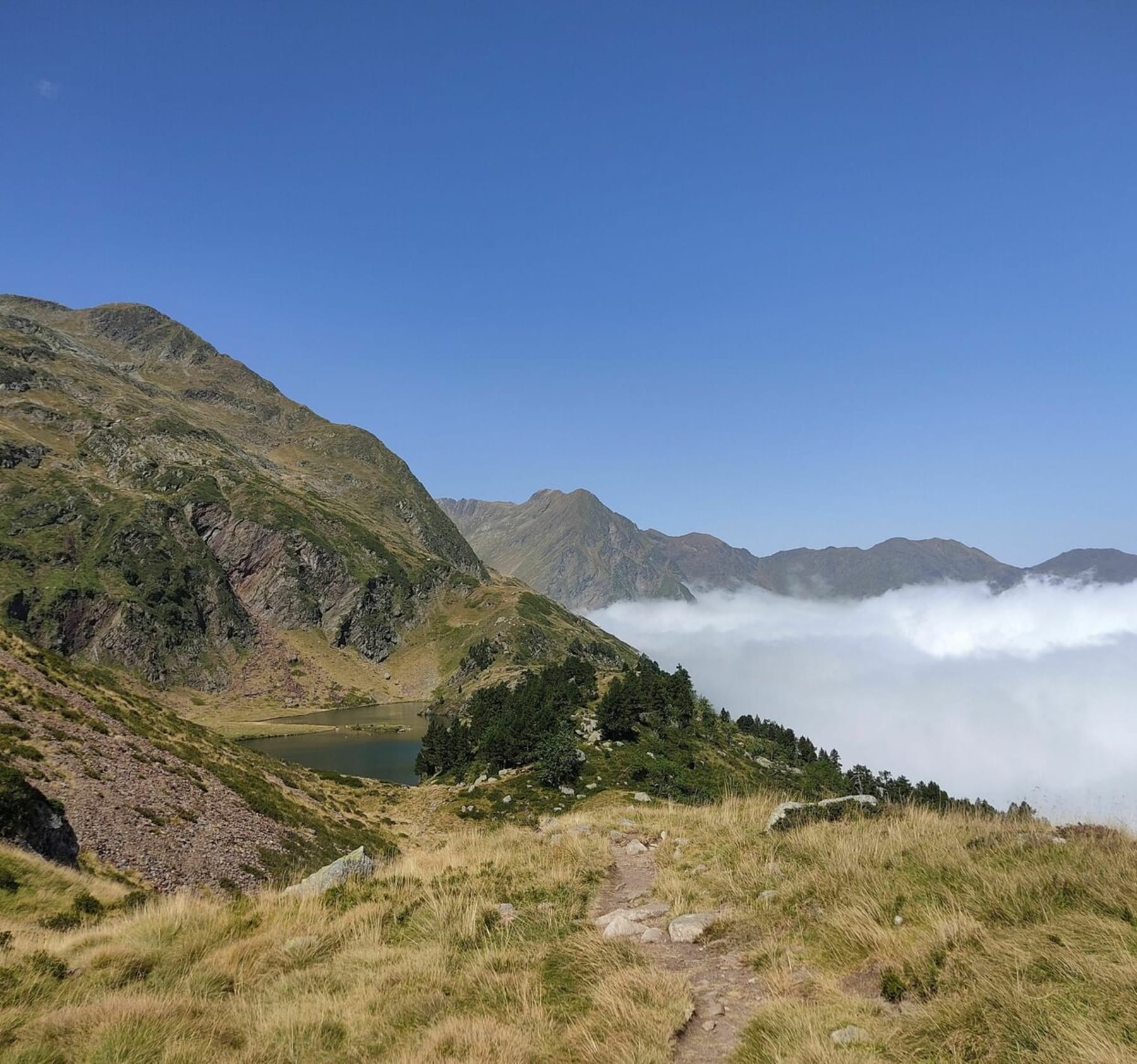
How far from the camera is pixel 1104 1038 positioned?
18.6ft

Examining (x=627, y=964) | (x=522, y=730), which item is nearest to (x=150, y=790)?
(x=627, y=964)

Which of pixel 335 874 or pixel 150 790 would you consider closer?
pixel 335 874

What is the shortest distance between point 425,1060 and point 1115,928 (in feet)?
27.3

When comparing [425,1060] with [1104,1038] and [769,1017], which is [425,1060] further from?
[1104,1038]

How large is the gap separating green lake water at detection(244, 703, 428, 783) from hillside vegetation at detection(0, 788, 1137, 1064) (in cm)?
7463

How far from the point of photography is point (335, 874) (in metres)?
15.1

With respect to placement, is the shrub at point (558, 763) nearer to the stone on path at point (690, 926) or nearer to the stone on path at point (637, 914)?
the stone on path at point (637, 914)

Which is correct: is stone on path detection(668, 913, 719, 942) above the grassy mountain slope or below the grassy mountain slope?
above

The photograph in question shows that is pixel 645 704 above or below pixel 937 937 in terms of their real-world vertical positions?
below

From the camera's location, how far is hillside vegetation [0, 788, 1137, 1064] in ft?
21.9

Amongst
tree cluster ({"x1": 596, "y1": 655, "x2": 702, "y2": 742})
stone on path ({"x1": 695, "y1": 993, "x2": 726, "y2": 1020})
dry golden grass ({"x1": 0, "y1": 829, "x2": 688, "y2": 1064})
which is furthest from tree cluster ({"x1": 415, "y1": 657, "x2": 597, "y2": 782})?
stone on path ({"x1": 695, "y1": 993, "x2": 726, "y2": 1020})

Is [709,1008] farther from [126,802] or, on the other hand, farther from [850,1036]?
[126,802]

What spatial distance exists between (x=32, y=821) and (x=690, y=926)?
19.7m

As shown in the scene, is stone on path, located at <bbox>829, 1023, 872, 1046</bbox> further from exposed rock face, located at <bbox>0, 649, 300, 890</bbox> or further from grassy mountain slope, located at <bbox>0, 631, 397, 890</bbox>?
grassy mountain slope, located at <bbox>0, 631, 397, 890</bbox>
